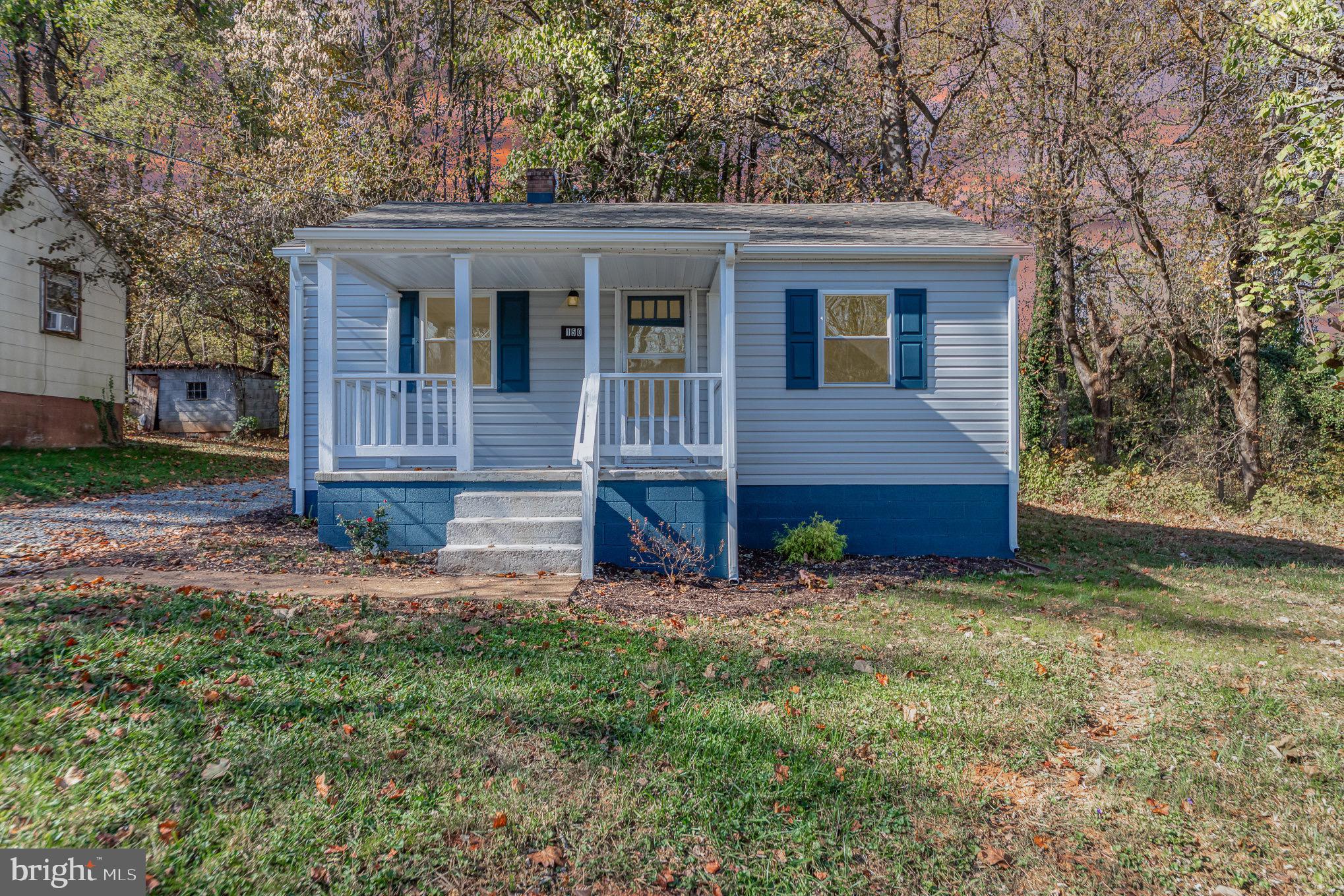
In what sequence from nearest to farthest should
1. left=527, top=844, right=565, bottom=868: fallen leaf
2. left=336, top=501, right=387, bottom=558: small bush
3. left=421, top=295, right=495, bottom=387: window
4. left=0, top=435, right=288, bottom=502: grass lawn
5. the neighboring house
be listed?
left=527, top=844, right=565, bottom=868: fallen leaf → left=336, top=501, right=387, bottom=558: small bush → left=421, top=295, right=495, bottom=387: window → left=0, top=435, right=288, bottom=502: grass lawn → the neighboring house

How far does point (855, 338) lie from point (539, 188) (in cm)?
567

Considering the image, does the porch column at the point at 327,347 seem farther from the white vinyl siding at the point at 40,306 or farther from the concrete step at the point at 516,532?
the white vinyl siding at the point at 40,306

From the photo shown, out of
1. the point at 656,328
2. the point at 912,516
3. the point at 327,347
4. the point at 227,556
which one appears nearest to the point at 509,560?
the point at 227,556

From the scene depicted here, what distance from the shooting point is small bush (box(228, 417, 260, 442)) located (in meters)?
20.4

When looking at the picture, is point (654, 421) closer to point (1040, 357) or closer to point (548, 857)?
point (548, 857)

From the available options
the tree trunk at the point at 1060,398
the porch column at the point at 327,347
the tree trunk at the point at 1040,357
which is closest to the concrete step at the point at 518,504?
the porch column at the point at 327,347

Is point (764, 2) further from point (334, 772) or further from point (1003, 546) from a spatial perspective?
point (334, 772)

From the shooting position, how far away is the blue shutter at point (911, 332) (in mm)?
8297

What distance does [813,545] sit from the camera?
7.66 metres

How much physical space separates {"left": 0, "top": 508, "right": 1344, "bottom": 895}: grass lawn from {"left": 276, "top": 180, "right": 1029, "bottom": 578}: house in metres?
2.02

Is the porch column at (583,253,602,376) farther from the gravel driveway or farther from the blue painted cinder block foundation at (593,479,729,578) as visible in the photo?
the gravel driveway

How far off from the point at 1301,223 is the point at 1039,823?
10.7m

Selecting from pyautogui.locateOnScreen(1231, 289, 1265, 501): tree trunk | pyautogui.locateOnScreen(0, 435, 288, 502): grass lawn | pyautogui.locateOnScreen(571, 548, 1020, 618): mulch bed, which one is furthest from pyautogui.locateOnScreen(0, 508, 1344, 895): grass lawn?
pyautogui.locateOnScreen(1231, 289, 1265, 501): tree trunk

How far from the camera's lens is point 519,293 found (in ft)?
29.3
